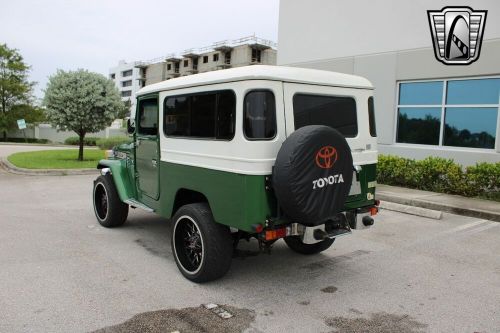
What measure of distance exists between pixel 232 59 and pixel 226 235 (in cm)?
6871

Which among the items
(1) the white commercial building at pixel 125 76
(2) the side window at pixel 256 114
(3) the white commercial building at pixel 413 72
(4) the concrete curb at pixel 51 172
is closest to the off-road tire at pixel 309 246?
(2) the side window at pixel 256 114

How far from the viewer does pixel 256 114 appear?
156 inches

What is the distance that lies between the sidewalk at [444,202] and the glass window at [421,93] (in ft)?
10.6

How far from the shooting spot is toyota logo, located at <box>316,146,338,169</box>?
3920mm

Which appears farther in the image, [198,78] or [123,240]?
[123,240]

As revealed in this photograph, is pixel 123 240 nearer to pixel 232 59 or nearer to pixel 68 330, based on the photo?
pixel 68 330

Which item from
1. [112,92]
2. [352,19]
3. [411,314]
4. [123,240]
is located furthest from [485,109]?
[112,92]

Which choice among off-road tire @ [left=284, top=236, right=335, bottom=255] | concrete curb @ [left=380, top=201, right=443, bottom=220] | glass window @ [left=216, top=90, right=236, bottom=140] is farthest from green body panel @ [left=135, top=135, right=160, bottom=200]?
concrete curb @ [left=380, top=201, right=443, bottom=220]

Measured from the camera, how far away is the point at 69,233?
21.1ft

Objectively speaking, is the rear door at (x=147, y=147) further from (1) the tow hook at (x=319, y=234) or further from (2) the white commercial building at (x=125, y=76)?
(2) the white commercial building at (x=125, y=76)

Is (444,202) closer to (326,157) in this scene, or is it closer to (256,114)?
(326,157)

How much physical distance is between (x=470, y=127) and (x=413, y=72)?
2.18 meters

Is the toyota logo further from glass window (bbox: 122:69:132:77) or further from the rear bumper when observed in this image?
glass window (bbox: 122:69:132:77)
